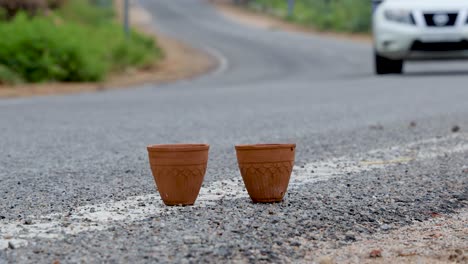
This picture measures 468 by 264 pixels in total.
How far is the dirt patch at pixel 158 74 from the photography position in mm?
20016

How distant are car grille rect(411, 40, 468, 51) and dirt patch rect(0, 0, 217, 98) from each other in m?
6.26

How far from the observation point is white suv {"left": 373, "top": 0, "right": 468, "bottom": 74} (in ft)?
60.6

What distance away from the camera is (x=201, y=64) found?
32.8m

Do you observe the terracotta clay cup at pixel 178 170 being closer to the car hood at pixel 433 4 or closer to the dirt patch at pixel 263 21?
the car hood at pixel 433 4

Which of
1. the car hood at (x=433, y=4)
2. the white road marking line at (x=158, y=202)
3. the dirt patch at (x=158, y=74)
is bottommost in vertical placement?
the dirt patch at (x=158, y=74)

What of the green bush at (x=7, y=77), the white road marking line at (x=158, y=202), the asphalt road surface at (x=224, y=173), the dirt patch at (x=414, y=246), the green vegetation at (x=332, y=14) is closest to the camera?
the dirt patch at (x=414, y=246)

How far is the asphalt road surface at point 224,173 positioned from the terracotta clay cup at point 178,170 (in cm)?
8

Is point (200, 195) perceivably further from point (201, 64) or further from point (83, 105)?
point (201, 64)

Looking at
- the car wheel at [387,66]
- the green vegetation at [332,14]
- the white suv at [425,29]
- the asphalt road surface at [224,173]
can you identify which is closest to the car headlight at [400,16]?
the white suv at [425,29]

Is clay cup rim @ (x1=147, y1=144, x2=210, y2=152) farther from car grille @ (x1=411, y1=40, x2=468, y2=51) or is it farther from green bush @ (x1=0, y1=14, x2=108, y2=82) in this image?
green bush @ (x1=0, y1=14, x2=108, y2=82)

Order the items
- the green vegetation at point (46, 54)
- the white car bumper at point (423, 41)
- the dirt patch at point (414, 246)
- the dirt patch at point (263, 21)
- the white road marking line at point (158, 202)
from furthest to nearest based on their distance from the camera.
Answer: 1. the dirt patch at point (263, 21)
2. the green vegetation at point (46, 54)
3. the white car bumper at point (423, 41)
4. the white road marking line at point (158, 202)
5. the dirt patch at point (414, 246)

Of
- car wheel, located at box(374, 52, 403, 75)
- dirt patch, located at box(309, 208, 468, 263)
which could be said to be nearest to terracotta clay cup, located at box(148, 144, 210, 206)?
dirt patch, located at box(309, 208, 468, 263)

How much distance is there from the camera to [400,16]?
18781 millimetres

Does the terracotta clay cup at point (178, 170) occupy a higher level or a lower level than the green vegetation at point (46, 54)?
higher
